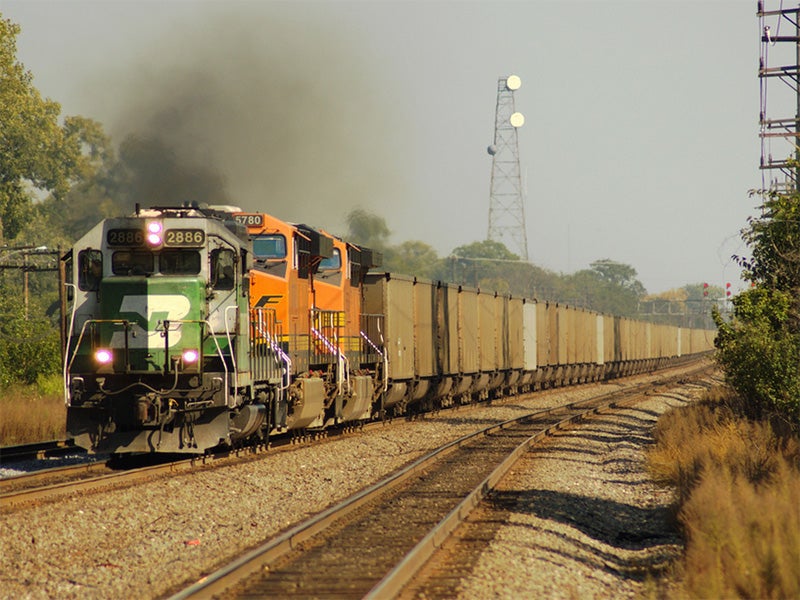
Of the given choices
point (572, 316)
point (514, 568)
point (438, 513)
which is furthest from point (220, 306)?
point (572, 316)

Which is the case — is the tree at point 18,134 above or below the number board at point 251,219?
above

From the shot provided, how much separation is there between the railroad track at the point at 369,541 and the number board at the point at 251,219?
4.78 metres

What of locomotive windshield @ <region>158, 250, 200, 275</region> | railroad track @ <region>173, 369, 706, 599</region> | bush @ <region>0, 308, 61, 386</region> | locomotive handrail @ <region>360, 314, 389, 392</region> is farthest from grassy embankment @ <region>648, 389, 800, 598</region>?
bush @ <region>0, 308, 61, 386</region>

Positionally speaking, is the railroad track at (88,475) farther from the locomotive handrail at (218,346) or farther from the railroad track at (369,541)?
the railroad track at (369,541)

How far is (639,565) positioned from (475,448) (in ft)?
29.1

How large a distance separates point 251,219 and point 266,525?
7069 mm

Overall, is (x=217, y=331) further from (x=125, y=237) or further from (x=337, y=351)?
(x=337, y=351)

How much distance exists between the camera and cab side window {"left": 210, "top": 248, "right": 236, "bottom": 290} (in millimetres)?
14188

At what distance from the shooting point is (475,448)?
1767 centimetres

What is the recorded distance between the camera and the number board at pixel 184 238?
13969 millimetres

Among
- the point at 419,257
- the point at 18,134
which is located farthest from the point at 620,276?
the point at 18,134

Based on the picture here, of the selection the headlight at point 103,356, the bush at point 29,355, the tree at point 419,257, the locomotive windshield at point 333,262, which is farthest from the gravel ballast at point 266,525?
the tree at point 419,257

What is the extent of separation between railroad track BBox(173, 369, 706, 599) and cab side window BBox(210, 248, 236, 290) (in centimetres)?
366

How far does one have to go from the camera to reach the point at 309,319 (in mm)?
17844
